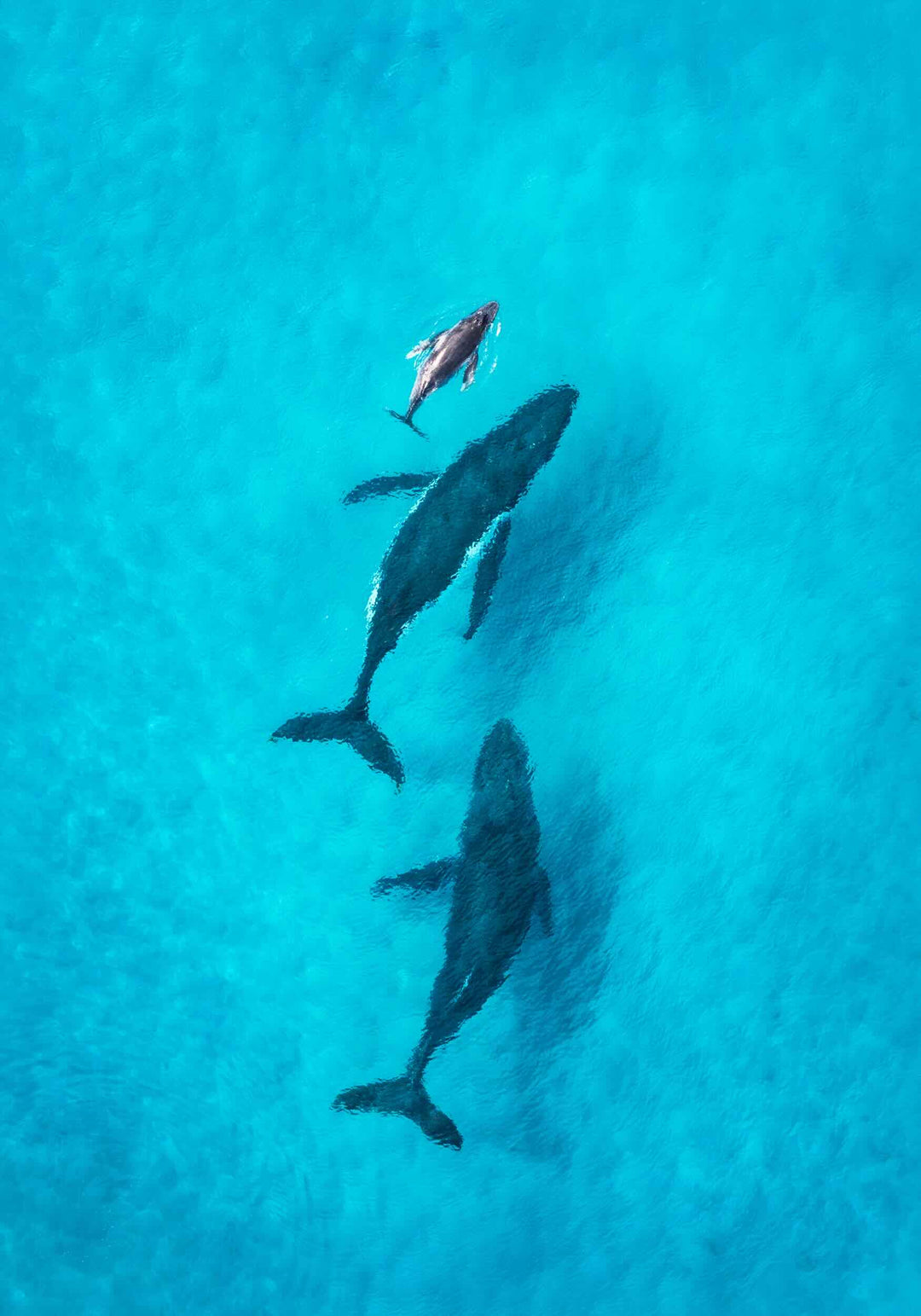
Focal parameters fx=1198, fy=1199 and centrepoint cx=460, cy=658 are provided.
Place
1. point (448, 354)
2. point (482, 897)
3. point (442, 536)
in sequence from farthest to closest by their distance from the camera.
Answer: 1. point (482, 897)
2. point (448, 354)
3. point (442, 536)

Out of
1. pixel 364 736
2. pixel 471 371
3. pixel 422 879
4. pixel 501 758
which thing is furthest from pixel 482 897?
pixel 471 371

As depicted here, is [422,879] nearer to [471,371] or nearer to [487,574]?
[487,574]

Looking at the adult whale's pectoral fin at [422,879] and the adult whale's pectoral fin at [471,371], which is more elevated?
the adult whale's pectoral fin at [471,371]

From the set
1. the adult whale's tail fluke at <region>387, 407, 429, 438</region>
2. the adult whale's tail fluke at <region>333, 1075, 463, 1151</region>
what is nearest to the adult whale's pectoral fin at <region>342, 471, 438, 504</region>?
the adult whale's tail fluke at <region>387, 407, 429, 438</region>

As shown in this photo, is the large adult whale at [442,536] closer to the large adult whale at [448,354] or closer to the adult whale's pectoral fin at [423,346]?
the large adult whale at [448,354]

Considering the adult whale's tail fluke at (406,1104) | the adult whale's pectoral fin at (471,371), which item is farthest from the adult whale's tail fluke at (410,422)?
the adult whale's tail fluke at (406,1104)

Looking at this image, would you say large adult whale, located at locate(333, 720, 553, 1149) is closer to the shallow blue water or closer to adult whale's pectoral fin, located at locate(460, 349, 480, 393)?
the shallow blue water
